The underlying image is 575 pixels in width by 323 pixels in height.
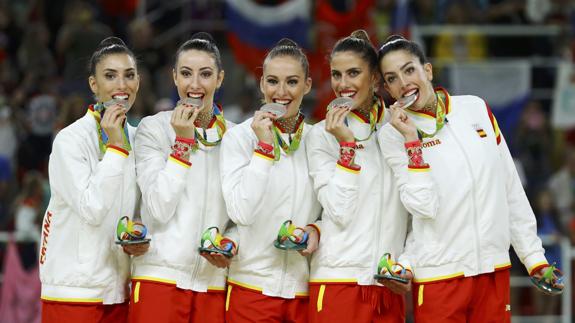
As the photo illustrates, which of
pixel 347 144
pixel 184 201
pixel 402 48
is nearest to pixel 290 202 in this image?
pixel 347 144

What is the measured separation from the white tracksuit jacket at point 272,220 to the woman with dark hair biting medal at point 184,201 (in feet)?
0.42

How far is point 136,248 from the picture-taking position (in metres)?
5.62

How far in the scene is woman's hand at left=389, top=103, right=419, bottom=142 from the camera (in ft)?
18.3

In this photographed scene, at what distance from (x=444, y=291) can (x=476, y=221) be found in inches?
15.6

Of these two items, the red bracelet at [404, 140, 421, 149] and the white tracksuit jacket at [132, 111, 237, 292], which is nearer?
the red bracelet at [404, 140, 421, 149]

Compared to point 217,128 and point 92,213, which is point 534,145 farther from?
point 92,213

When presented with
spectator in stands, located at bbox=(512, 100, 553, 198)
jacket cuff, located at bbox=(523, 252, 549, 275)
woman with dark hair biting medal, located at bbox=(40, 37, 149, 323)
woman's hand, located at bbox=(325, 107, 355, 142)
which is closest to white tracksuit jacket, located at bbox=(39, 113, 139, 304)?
woman with dark hair biting medal, located at bbox=(40, 37, 149, 323)

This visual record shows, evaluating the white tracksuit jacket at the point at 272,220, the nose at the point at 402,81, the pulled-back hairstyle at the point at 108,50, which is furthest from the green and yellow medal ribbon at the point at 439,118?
the pulled-back hairstyle at the point at 108,50

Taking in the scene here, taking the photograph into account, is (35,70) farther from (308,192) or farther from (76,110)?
(308,192)

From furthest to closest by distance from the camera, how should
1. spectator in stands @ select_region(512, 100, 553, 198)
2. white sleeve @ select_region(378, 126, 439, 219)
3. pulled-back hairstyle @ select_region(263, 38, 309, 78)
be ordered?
spectator in stands @ select_region(512, 100, 553, 198)
pulled-back hairstyle @ select_region(263, 38, 309, 78)
white sleeve @ select_region(378, 126, 439, 219)

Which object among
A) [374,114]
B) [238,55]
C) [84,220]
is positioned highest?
[238,55]

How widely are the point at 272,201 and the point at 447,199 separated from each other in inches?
36.3

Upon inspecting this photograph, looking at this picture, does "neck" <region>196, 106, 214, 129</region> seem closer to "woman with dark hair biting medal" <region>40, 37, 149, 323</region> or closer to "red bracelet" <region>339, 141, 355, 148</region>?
"woman with dark hair biting medal" <region>40, 37, 149, 323</region>

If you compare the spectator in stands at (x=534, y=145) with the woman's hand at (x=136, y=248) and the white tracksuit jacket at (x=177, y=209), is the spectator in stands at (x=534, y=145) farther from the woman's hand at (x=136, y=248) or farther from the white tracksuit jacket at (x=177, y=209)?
the woman's hand at (x=136, y=248)
